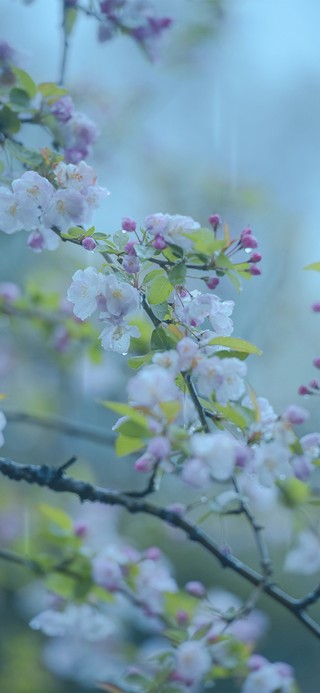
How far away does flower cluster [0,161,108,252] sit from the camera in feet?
2.68

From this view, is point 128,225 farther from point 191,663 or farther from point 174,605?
point 174,605

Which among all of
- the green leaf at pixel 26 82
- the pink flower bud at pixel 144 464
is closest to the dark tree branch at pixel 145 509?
the pink flower bud at pixel 144 464

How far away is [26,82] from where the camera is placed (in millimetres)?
1010

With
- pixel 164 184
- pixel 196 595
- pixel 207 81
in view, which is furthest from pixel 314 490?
pixel 207 81

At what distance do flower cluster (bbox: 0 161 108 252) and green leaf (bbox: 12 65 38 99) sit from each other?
21cm

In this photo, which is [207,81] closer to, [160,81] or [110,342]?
[160,81]

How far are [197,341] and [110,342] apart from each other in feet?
0.30

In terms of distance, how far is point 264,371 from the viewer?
124 inches

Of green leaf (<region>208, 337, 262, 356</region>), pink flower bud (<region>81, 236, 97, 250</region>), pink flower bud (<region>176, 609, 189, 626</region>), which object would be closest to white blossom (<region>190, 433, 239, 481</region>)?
green leaf (<region>208, 337, 262, 356</region>)

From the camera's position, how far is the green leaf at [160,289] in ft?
2.54

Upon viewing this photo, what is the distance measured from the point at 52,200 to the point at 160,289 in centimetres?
16

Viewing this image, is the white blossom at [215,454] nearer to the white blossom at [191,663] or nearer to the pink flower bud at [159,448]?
the pink flower bud at [159,448]

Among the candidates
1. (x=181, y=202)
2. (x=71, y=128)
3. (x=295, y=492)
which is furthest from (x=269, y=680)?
(x=181, y=202)

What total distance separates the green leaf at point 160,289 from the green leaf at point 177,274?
2 cm
